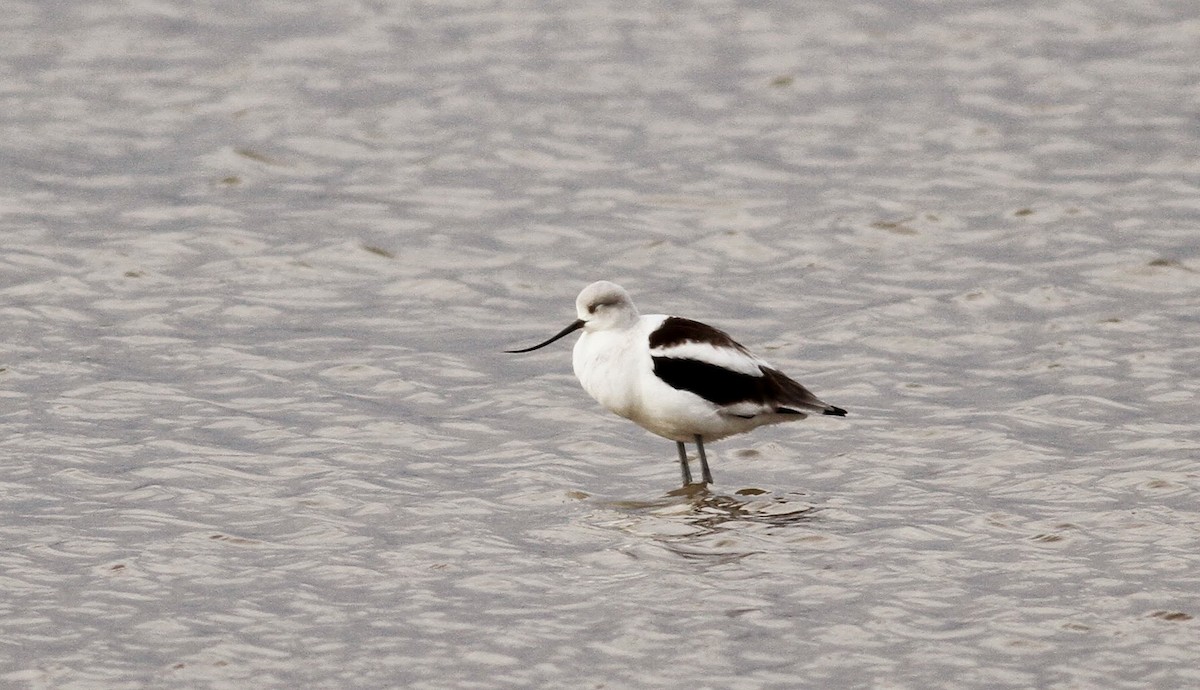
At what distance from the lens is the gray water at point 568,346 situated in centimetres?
836

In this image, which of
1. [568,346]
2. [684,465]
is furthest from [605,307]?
[568,346]

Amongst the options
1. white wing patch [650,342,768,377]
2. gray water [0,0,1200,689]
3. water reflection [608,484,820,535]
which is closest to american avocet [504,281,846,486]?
white wing patch [650,342,768,377]

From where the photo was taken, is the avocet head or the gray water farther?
the avocet head

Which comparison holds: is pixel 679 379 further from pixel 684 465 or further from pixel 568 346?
pixel 568 346

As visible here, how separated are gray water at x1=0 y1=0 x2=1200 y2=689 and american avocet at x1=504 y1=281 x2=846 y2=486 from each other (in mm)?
450

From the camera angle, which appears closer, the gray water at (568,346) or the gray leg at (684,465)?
the gray water at (568,346)

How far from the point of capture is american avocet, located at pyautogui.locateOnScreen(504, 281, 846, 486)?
10188 millimetres

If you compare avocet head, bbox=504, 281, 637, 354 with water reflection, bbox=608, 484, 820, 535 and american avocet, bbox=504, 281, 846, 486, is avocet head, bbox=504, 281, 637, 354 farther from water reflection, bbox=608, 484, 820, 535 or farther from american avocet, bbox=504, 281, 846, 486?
water reflection, bbox=608, 484, 820, 535

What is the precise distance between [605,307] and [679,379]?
0.73 metres

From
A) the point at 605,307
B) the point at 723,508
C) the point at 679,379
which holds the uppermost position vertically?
the point at 605,307

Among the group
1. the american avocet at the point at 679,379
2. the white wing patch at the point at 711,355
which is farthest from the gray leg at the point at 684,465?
the white wing patch at the point at 711,355

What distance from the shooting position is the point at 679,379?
10172 millimetres

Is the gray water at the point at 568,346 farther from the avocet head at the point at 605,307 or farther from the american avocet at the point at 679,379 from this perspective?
the avocet head at the point at 605,307

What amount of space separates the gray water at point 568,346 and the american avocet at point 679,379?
450 mm
